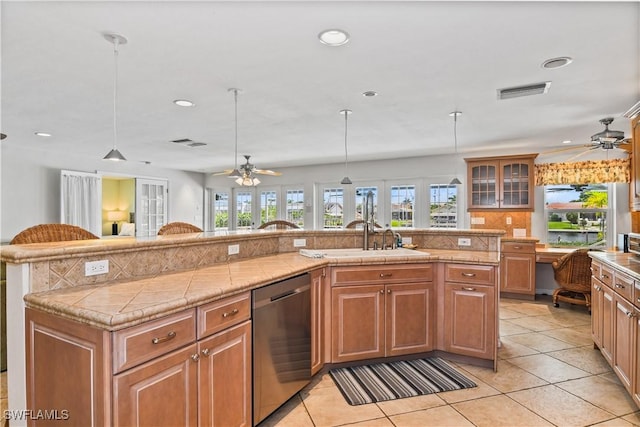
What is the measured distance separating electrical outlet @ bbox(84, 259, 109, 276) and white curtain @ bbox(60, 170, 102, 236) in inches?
203

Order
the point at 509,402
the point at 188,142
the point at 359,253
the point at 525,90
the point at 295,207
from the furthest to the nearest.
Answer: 1. the point at 295,207
2. the point at 188,142
3. the point at 359,253
4. the point at 525,90
5. the point at 509,402

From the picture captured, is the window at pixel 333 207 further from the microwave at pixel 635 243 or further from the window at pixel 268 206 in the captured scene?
the microwave at pixel 635 243

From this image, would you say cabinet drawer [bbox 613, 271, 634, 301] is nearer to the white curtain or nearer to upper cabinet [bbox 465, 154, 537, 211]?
upper cabinet [bbox 465, 154, 537, 211]

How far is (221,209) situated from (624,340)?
27.5ft

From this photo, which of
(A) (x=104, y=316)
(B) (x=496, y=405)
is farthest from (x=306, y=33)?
(B) (x=496, y=405)

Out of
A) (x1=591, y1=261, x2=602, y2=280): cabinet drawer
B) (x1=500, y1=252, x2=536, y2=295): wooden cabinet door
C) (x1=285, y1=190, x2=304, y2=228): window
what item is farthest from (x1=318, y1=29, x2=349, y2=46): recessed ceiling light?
(x1=285, y1=190, x2=304, y2=228): window

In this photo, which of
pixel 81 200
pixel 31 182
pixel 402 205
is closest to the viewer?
pixel 31 182

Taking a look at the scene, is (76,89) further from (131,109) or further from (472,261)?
(472,261)

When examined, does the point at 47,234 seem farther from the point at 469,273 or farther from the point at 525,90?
the point at 525,90

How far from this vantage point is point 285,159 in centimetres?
696

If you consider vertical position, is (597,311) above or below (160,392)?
below

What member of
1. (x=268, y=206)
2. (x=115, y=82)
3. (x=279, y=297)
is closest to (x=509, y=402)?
(x=279, y=297)

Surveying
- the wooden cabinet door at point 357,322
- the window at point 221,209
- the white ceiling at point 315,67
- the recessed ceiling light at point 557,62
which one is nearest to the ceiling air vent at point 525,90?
the white ceiling at point 315,67

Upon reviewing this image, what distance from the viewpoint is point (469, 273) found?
2885mm
